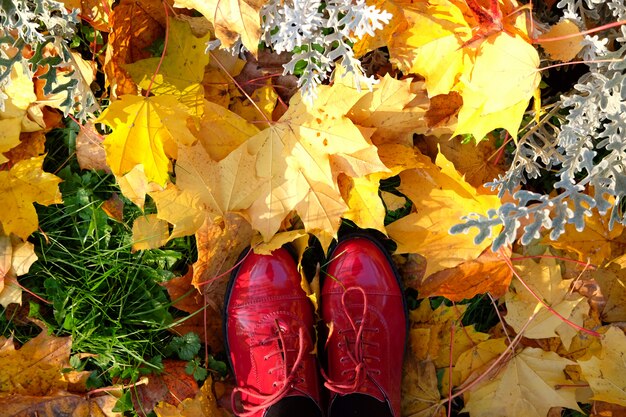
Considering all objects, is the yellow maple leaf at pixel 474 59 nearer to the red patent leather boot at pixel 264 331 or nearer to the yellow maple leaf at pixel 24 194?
the red patent leather boot at pixel 264 331

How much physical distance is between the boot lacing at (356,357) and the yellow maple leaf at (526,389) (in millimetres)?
266

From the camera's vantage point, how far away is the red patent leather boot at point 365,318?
149cm

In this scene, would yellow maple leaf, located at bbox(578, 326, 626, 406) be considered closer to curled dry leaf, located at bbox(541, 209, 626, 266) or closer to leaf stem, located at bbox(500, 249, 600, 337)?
leaf stem, located at bbox(500, 249, 600, 337)

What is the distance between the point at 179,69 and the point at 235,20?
0.34 metres

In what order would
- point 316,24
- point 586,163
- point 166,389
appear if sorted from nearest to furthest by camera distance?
point 586,163
point 316,24
point 166,389

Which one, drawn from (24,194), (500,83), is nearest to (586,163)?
(500,83)

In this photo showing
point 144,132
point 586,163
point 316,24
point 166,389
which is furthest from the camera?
point 166,389

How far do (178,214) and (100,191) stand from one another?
312mm

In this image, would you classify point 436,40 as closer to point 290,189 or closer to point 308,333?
point 290,189

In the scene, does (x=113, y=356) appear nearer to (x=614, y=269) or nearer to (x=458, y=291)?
(x=458, y=291)

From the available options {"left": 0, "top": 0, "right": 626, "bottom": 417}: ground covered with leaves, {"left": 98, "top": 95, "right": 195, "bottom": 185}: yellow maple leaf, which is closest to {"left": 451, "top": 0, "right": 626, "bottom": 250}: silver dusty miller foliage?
{"left": 0, "top": 0, "right": 626, "bottom": 417}: ground covered with leaves

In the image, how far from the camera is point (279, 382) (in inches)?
58.7

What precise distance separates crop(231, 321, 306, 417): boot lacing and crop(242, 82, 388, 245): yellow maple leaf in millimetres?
325

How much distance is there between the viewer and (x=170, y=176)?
1457 mm
